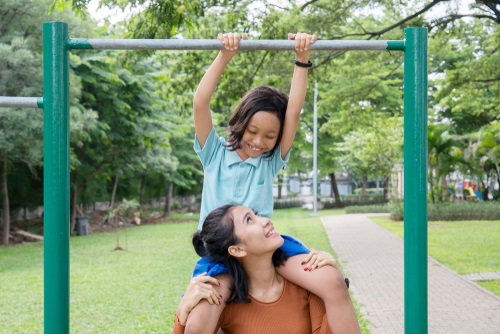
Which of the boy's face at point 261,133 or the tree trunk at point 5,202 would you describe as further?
the tree trunk at point 5,202

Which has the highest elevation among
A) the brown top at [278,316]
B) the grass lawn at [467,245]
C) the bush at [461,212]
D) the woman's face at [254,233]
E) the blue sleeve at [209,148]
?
the blue sleeve at [209,148]

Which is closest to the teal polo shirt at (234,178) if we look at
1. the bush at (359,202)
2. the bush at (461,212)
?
the bush at (461,212)

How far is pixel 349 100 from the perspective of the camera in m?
13.5

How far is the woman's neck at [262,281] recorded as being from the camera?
101 inches

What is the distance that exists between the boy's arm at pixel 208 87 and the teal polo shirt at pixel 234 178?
40mm

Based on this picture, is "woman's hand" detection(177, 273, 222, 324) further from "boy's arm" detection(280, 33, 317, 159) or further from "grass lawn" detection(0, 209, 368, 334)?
"grass lawn" detection(0, 209, 368, 334)


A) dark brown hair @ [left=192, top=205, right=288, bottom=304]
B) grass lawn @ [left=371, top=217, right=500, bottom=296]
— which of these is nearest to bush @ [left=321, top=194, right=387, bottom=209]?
grass lawn @ [left=371, top=217, right=500, bottom=296]

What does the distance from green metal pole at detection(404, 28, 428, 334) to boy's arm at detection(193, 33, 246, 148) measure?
65 cm

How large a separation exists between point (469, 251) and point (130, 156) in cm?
1081

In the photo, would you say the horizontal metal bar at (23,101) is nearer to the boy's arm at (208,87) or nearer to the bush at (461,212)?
the boy's arm at (208,87)

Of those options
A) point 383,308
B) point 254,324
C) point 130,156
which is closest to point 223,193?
point 254,324

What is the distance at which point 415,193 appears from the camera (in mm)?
2510

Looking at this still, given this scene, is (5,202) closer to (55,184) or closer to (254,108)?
(55,184)

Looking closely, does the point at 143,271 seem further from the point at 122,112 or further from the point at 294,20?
the point at 122,112
